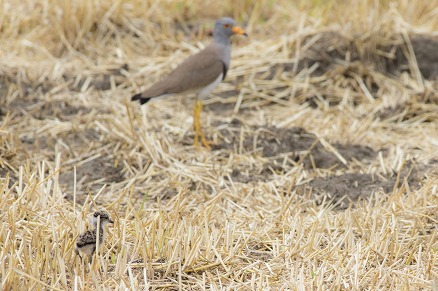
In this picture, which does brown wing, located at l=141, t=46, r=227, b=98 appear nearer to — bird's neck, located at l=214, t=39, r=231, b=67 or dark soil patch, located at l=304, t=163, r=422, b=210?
bird's neck, located at l=214, t=39, r=231, b=67

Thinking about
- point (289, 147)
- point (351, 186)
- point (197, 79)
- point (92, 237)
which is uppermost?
point (92, 237)

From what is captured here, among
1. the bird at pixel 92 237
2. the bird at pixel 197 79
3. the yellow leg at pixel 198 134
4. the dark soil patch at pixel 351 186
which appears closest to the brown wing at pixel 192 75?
the bird at pixel 197 79

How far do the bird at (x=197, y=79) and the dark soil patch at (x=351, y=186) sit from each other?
1167mm

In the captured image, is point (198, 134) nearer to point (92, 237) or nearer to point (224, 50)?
Answer: point (224, 50)


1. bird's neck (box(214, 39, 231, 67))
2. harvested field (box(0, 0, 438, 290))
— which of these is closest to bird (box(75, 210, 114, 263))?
harvested field (box(0, 0, 438, 290))

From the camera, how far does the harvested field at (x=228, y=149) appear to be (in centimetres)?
402

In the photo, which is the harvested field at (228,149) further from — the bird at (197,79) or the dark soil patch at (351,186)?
the bird at (197,79)

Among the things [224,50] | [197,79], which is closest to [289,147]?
[197,79]

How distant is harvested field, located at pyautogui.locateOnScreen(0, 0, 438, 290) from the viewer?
13.2 feet

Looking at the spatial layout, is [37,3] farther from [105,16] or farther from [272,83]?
[272,83]

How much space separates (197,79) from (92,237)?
2.83 meters

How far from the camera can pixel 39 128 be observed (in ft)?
21.6

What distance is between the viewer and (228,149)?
250 inches

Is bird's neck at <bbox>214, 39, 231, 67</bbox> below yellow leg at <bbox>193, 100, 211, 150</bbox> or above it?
above
